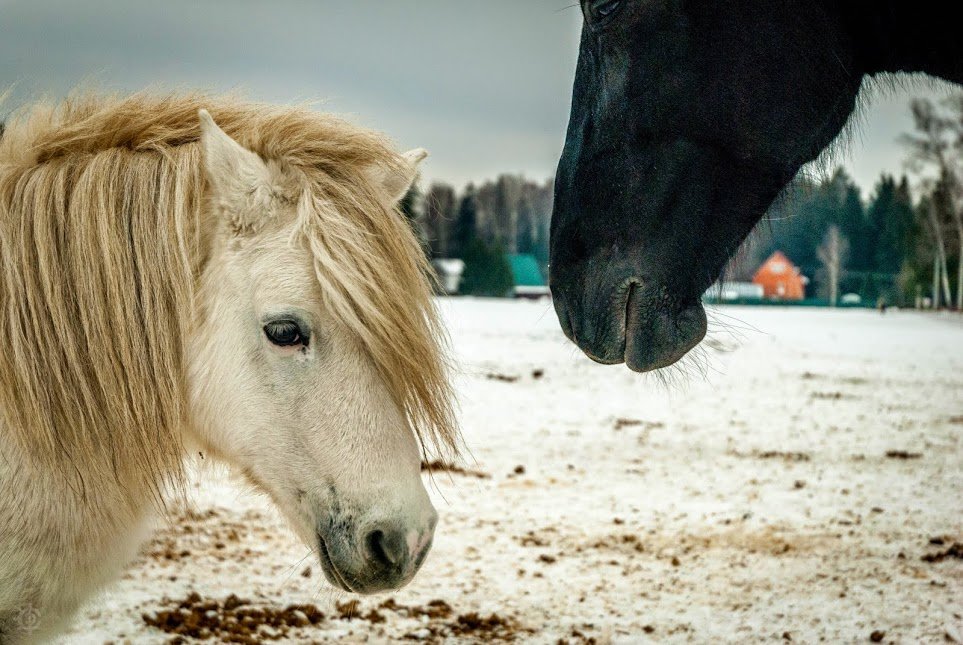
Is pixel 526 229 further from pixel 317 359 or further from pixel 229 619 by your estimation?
pixel 317 359

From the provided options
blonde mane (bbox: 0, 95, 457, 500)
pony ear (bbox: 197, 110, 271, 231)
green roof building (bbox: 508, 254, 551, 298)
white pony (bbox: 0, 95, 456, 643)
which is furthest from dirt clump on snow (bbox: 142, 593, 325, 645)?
green roof building (bbox: 508, 254, 551, 298)

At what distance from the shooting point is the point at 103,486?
7.00 ft

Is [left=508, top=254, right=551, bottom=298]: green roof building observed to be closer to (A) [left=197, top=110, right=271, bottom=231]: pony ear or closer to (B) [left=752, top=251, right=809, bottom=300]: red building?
(B) [left=752, top=251, right=809, bottom=300]: red building

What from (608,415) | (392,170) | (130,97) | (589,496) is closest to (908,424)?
(608,415)

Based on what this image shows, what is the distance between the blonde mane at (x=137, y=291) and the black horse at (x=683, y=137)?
0.50m

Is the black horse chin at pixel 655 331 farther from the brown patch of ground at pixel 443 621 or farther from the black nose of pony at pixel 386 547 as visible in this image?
the brown patch of ground at pixel 443 621

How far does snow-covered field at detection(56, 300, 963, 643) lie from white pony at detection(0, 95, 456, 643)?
1.54 ft

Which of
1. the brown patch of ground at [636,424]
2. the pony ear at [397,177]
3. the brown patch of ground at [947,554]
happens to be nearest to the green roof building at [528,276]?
the brown patch of ground at [636,424]

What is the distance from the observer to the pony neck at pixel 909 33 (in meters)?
2.26

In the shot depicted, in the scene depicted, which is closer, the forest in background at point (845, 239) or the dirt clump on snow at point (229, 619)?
the dirt clump on snow at point (229, 619)

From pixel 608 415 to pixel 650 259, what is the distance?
6272mm

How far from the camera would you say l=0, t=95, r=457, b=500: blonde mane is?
2.07m

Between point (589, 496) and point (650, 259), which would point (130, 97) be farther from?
point (589, 496)

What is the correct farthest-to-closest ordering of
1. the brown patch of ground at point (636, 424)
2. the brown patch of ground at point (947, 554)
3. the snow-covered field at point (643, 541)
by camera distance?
the brown patch of ground at point (636, 424), the brown patch of ground at point (947, 554), the snow-covered field at point (643, 541)
